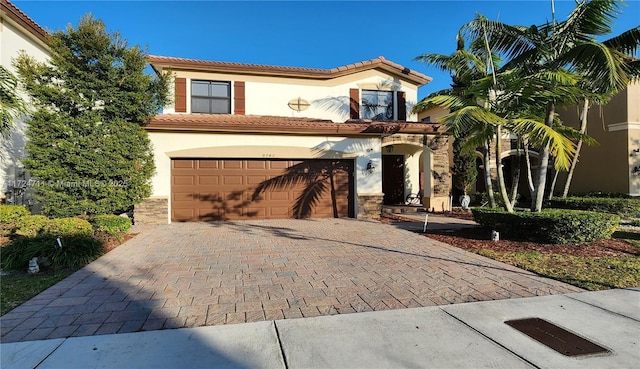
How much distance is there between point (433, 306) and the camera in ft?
13.3

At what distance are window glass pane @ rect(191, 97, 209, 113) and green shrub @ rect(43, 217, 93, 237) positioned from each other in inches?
276

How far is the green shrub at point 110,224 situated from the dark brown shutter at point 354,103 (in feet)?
33.0

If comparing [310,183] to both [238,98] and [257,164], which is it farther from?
[238,98]

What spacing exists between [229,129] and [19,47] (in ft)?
22.8

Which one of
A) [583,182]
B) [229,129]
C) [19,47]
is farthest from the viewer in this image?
[583,182]

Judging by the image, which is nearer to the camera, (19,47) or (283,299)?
(283,299)

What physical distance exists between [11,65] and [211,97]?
6.23 metres

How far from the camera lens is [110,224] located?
866 cm

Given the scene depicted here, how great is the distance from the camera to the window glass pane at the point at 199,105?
1360 centimetres

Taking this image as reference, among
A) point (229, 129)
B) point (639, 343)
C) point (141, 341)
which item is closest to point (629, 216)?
point (639, 343)

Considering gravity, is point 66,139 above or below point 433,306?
above

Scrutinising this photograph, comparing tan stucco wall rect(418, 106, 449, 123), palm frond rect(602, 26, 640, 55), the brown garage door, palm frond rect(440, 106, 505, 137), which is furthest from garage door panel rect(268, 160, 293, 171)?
tan stucco wall rect(418, 106, 449, 123)

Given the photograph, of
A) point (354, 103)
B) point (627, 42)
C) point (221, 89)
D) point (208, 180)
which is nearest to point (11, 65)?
point (208, 180)

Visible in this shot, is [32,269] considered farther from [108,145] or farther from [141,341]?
[108,145]
